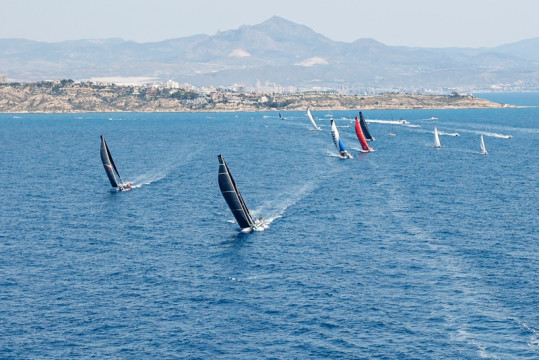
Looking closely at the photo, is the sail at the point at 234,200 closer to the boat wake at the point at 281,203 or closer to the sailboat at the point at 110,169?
the boat wake at the point at 281,203

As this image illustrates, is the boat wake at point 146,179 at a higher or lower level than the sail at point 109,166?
lower

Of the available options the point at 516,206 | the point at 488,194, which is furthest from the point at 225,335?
the point at 488,194

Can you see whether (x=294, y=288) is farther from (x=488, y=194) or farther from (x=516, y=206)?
(x=488, y=194)

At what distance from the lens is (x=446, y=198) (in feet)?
473

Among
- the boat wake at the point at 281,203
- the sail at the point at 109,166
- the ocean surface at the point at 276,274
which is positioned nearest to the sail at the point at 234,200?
the ocean surface at the point at 276,274

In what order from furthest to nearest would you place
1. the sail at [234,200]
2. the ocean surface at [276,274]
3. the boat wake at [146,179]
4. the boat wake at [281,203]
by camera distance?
the boat wake at [146,179]
the boat wake at [281,203]
the sail at [234,200]
the ocean surface at [276,274]

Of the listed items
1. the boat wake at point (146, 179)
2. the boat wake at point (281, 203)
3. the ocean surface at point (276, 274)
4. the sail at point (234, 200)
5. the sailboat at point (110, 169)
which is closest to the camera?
the ocean surface at point (276, 274)

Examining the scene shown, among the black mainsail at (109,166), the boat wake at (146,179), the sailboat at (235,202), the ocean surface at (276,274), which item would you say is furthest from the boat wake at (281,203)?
the black mainsail at (109,166)

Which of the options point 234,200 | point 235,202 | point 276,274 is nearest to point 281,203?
point 234,200

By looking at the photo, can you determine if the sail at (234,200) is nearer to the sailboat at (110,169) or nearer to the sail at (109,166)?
the sailboat at (110,169)

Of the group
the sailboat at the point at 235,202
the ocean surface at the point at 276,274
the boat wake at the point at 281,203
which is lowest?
the ocean surface at the point at 276,274

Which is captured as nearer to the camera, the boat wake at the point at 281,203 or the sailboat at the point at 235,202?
the sailboat at the point at 235,202

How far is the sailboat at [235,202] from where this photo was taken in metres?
118

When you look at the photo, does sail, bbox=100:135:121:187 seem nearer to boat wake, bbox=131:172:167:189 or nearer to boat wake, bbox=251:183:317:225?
boat wake, bbox=131:172:167:189
